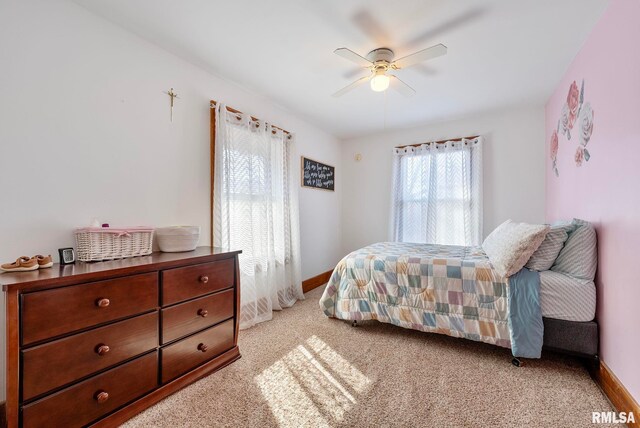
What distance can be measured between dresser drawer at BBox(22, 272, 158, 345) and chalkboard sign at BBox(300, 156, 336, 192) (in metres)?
2.47

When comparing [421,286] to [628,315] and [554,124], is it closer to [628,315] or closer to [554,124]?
[628,315]

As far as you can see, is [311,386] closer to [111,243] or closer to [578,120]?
[111,243]

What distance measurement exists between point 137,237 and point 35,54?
1113 millimetres

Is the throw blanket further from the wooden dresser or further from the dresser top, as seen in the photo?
the dresser top

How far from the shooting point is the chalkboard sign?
373cm

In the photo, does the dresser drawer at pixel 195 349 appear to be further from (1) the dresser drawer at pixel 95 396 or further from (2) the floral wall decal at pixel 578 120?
(2) the floral wall decal at pixel 578 120

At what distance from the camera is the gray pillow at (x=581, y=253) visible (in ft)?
5.83

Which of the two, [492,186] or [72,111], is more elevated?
[72,111]

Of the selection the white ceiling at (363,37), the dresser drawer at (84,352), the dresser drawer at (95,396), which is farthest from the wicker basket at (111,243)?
the white ceiling at (363,37)

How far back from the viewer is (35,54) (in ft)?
4.88

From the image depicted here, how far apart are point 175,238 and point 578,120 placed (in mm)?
3135

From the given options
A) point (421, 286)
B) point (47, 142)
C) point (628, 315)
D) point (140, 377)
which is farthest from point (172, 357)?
point (628, 315)

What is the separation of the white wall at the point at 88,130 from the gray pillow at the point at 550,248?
2572mm

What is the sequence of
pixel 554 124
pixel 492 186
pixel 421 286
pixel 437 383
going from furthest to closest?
pixel 492 186, pixel 554 124, pixel 421 286, pixel 437 383
